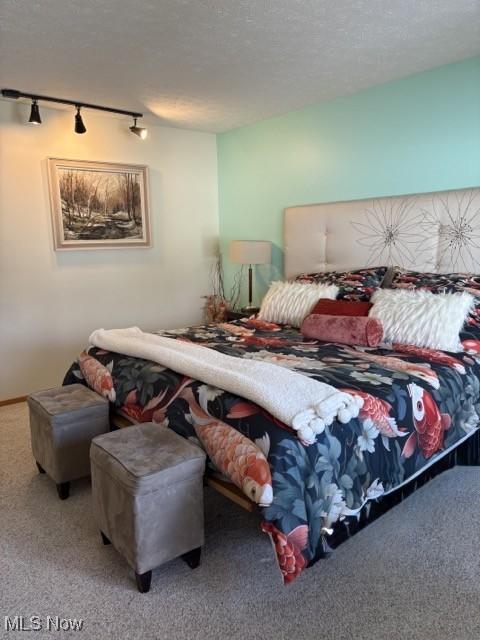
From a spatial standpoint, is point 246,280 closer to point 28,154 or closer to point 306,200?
point 306,200

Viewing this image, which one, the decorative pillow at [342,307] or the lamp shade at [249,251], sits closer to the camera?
the decorative pillow at [342,307]

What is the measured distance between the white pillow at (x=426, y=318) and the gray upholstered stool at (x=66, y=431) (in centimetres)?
169

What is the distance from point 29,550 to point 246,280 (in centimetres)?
324

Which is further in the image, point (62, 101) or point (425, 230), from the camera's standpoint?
point (62, 101)

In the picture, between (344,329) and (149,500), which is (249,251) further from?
(149,500)

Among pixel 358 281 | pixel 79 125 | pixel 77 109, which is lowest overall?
pixel 358 281

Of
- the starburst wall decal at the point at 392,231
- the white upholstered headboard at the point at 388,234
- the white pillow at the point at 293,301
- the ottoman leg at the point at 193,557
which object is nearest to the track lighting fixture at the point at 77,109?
the white upholstered headboard at the point at 388,234

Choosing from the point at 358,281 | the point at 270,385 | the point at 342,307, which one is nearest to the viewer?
the point at 270,385

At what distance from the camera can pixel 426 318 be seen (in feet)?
8.52

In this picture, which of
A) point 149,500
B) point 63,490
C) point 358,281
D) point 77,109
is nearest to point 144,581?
point 149,500

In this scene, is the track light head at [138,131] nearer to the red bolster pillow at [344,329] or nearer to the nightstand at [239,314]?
the nightstand at [239,314]

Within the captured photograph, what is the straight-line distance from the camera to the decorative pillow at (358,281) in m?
3.20

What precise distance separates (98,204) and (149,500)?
119 inches

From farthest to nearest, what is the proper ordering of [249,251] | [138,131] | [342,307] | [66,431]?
[249,251] → [138,131] → [342,307] → [66,431]
